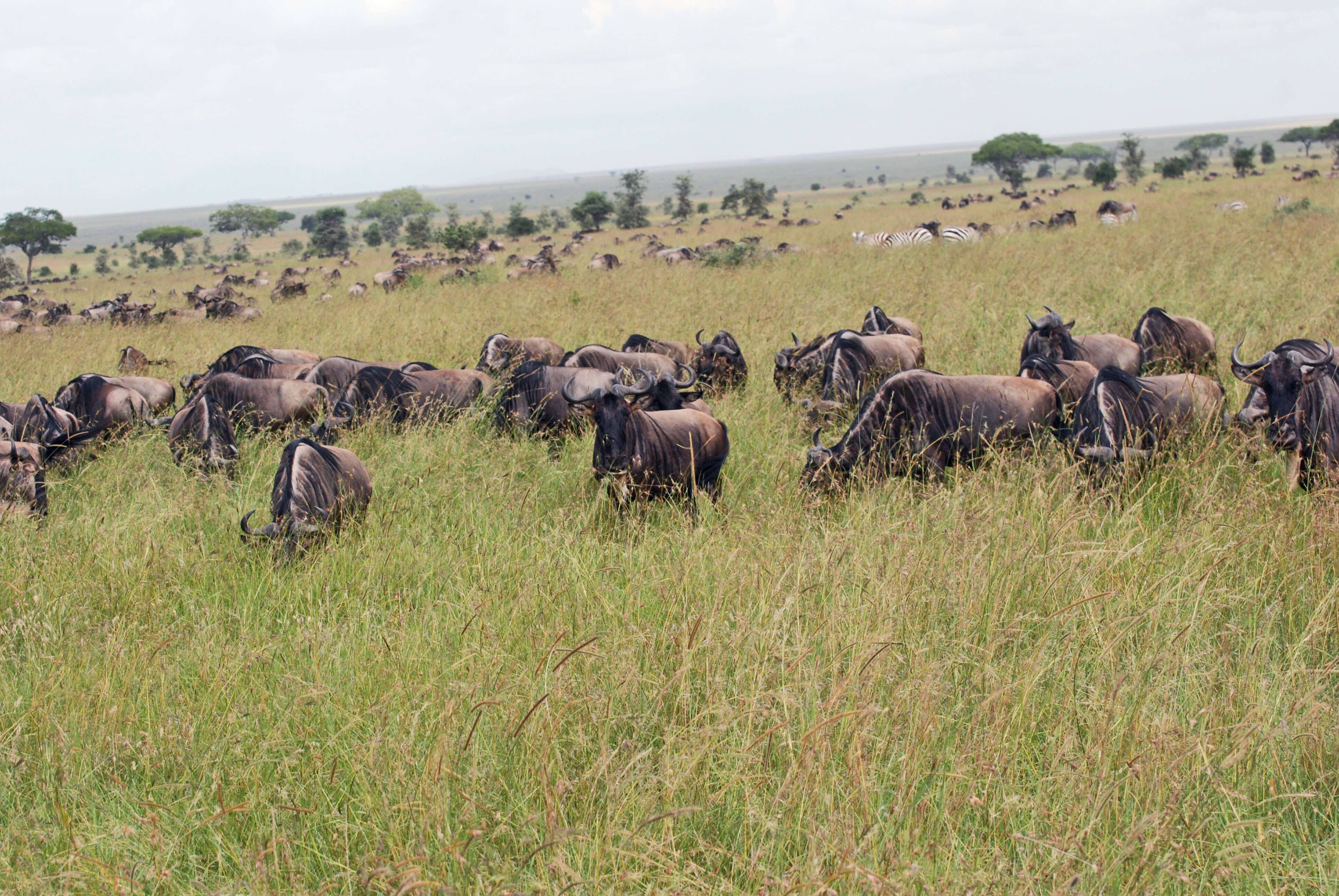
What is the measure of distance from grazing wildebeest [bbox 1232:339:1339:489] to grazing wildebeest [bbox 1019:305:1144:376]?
206cm

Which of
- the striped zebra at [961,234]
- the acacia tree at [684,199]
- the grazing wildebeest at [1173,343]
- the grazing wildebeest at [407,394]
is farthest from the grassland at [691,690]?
the acacia tree at [684,199]

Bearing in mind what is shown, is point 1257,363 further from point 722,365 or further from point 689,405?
point 722,365

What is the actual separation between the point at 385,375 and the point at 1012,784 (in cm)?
736

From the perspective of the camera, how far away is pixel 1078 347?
8.38 meters

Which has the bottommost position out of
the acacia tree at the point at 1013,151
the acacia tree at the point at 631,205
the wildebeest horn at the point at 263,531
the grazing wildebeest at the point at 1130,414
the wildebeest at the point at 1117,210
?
the wildebeest horn at the point at 263,531

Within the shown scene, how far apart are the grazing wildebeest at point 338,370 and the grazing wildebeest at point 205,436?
4.84ft

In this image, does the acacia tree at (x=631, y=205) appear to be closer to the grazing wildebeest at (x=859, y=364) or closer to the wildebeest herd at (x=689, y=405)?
the wildebeest herd at (x=689, y=405)

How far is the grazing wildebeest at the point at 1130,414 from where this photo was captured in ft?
18.9

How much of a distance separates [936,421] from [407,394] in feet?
16.4

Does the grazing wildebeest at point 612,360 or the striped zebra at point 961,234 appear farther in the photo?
the striped zebra at point 961,234

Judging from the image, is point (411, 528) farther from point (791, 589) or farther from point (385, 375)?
point (385, 375)

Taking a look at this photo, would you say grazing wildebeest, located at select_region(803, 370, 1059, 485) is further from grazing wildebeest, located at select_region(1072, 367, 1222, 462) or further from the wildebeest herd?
grazing wildebeest, located at select_region(1072, 367, 1222, 462)

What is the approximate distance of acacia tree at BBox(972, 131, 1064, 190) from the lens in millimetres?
79000

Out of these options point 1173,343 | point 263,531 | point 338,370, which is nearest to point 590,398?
point 263,531
